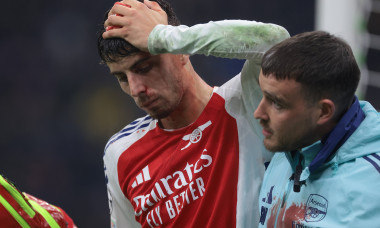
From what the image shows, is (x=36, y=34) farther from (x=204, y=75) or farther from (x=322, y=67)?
(x=322, y=67)

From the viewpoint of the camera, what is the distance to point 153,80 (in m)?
2.15

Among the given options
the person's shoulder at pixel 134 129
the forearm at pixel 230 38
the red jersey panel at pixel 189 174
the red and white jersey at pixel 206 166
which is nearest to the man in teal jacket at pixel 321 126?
the forearm at pixel 230 38

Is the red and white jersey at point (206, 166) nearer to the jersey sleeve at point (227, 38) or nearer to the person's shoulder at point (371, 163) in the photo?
the jersey sleeve at point (227, 38)

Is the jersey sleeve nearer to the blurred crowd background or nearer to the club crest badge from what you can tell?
the club crest badge

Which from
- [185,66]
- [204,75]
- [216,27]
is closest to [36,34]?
[204,75]

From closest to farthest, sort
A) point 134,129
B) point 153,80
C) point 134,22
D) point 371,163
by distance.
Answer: point 371,163 < point 134,22 < point 153,80 < point 134,129

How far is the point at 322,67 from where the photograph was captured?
161cm

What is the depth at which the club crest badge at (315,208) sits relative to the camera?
1637 millimetres

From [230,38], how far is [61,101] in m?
3.16

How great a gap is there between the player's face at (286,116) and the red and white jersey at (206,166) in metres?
0.26

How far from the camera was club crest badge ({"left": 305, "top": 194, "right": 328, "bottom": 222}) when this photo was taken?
1637 millimetres

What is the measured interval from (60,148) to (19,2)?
3.63 ft

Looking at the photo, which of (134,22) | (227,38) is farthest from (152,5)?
(227,38)

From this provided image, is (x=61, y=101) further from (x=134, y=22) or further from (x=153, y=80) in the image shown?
(x=134, y=22)
